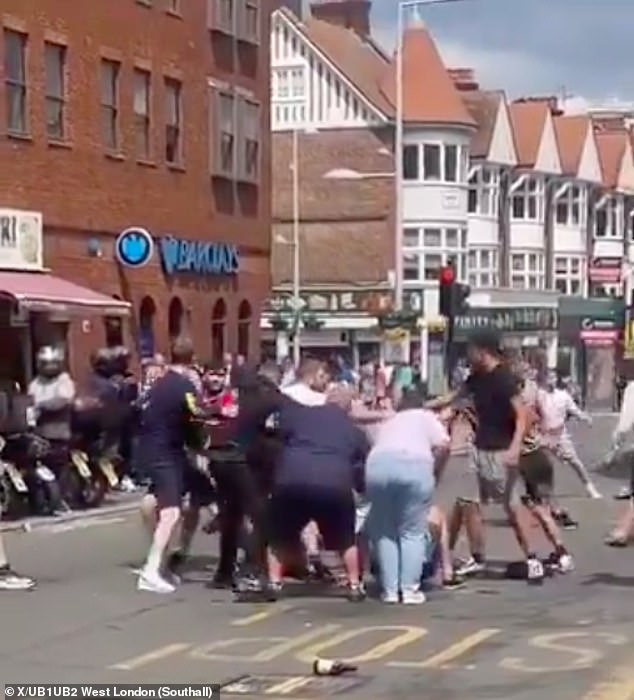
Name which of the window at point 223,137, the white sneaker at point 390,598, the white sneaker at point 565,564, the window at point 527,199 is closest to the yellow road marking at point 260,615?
the white sneaker at point 390,598

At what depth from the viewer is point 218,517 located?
15.3 metres

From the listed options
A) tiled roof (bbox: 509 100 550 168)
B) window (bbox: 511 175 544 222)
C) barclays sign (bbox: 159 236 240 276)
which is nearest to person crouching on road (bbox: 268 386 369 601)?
barclays sign (bbox: 159 236 240 276)

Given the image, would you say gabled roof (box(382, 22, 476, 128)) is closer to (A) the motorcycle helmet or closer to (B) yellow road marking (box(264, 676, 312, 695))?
(A) the motorcycle helmet

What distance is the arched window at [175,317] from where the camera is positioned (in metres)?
38.0

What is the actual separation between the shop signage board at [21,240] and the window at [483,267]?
4308cm

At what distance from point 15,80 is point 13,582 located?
18.1 m

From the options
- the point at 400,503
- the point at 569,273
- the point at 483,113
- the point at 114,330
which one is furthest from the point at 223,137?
the point at 569,273

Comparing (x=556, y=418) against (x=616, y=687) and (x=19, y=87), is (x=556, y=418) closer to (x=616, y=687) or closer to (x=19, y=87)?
(x=616, y=687)

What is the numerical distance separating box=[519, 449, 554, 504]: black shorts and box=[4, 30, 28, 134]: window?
16.7 m

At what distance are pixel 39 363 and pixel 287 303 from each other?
4164 centimetres

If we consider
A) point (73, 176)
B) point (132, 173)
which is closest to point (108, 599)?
point (73, 176)

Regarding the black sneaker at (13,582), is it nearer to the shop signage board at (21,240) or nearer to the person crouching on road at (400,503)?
the person crouching on road at (400,503)

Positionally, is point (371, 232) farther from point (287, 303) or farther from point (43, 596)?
point (43, 596)

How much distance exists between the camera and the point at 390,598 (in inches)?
551
